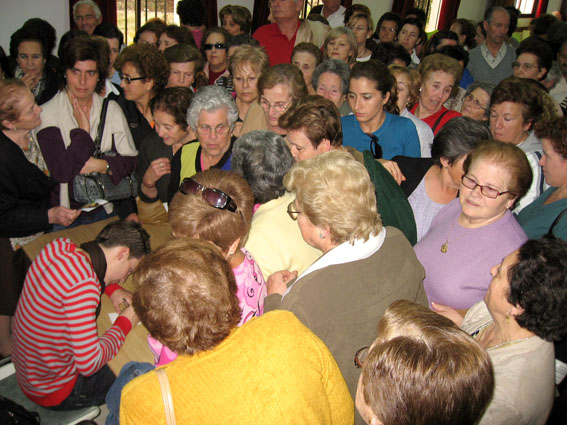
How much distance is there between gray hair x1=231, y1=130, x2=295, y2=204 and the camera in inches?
78.0

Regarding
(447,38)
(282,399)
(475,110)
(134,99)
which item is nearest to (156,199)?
(134,99)

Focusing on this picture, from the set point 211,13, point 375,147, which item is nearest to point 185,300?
point 375,147

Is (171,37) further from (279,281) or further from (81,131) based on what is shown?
(279,281)

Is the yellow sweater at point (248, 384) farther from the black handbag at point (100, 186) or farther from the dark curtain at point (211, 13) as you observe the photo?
the dark curtain at point (211, 13)

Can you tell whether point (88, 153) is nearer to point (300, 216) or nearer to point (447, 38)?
point (300, 216)

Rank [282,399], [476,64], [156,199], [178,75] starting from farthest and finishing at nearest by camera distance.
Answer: [476,64] → [178,75] → [156,199] → [282,399]

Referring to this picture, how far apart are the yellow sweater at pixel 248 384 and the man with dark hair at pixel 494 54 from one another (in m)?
5.72

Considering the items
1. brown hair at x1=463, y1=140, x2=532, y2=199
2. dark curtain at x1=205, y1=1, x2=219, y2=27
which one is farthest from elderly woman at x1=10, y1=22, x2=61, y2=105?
dark curtain at x1=205, y1=1, x2=219, y2=27

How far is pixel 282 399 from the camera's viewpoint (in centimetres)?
98

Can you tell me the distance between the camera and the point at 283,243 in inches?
72.5

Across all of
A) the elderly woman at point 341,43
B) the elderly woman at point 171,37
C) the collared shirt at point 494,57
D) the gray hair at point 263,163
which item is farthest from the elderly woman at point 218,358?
the collared shirt at point 494,57

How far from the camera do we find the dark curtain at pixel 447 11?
39.1ft

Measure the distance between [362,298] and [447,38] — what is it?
494 centimetres

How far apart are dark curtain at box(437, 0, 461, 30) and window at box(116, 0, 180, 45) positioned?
8.51m
